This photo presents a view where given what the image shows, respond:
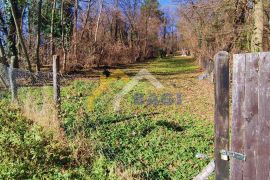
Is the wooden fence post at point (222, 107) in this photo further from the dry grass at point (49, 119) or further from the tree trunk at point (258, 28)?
the tree trunk at point (258, 28)

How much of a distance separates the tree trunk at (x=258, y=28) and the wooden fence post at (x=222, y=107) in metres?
9.77

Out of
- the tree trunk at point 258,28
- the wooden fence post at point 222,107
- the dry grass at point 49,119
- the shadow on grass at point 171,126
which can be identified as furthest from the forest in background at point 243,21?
the wooden fence post at point 222,107

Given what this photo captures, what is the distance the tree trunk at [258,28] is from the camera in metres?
11.7

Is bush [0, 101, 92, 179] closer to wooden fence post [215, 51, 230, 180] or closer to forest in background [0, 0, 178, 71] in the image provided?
wooden fence post [215, 51, 230, 180]

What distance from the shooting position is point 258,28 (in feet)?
38.8

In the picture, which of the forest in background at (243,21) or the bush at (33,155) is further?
the forest in background at (243,21)

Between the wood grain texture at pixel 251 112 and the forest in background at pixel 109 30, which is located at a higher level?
the forest in background at pixel 109 30

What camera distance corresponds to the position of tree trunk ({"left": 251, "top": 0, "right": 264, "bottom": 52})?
11711 millimetres

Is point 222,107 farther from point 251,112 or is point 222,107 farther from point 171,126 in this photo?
point 171,126

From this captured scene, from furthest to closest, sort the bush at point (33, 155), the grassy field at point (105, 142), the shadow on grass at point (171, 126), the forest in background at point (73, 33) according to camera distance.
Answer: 1. the forest in background at point (73, 33)
2. the shadow on grass at point (171, 126)
3. the grassy field at point (105, 142)
4. the bush at point (33, 155)

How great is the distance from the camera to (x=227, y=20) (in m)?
15.5

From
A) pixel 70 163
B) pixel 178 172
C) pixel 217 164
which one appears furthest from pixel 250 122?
pixel 70 163

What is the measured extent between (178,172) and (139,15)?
45910 mm

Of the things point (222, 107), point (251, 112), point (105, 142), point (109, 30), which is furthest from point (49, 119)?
point (109, 30)
